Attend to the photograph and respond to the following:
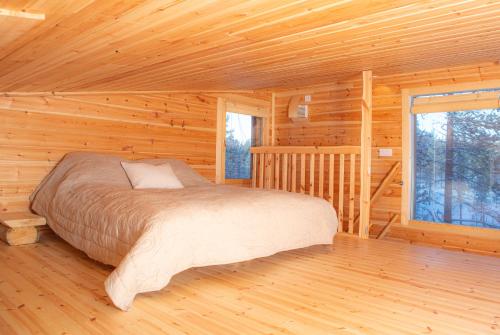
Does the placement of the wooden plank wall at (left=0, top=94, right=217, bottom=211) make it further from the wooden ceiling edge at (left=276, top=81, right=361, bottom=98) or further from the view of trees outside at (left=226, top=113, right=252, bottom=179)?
the wooden ceiling edge at (left=276, top=81, right=361, bottom=98)

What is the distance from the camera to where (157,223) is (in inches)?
97.2

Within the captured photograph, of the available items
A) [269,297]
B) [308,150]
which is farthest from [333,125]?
[269,297]

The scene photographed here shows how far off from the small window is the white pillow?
1753 mm

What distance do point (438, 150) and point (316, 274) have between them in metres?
2.68

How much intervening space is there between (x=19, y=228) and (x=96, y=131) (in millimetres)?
1331

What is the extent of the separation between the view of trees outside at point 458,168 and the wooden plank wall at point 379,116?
289 millimetres

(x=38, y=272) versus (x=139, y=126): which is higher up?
(x=139, y=126)

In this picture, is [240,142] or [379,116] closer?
[379,116]

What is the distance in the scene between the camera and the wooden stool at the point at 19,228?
3.59m

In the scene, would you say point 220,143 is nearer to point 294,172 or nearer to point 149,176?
point 294,172

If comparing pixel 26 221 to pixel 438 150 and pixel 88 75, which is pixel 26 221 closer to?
pixel 88 75

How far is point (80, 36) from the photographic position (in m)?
2.20

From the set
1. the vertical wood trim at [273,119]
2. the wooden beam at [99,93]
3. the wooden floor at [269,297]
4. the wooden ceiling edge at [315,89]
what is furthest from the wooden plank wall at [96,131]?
the wooden ceiling edge at [315,89]

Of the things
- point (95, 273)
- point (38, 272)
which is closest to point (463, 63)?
point (95, 273)
